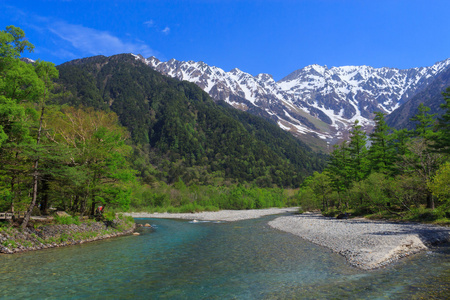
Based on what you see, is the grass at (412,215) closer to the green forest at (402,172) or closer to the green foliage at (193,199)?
the green forest at (402,172)

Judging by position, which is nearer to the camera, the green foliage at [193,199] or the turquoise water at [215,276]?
the turquoise water at [215,276]

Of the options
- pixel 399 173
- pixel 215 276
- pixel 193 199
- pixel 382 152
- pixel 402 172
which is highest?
pixel 382 152

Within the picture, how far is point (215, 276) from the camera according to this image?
1600 cm

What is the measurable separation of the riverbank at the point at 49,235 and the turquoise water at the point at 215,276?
192 centimetres

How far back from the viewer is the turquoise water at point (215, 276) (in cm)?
1279

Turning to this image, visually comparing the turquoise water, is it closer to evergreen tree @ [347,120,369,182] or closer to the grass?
the grass

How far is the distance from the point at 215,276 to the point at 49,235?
1950 centimetres

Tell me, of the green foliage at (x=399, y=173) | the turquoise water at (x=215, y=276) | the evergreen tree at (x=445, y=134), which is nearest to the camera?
the turquoise water at (x=215, y=276)

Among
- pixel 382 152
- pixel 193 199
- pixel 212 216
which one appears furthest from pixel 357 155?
pixel 193 199

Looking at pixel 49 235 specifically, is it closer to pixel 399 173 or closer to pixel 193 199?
pixel 399 173

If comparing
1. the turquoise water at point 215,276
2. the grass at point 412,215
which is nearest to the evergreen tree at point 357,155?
the grass at point 412,215

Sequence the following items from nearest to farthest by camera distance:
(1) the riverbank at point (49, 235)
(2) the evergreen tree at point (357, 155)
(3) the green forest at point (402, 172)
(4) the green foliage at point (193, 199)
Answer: (1) the riverbank at point (49, 235) → (3) the green forest at point (402, 172) → (2) the evergreen tree at point (357, 155) → (4) the green foliage at point (193, 199)

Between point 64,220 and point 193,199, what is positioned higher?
point 64,220

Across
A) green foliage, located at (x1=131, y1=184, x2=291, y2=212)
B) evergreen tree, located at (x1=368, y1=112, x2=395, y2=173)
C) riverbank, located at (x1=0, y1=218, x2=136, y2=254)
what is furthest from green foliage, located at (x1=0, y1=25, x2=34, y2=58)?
green foliage, located at (x1=131, y1=184, x2=291, y2=212)
